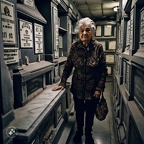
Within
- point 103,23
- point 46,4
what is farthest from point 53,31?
point 103,23

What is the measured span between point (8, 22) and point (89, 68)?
1.11m

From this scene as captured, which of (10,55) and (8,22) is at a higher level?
(8,22)

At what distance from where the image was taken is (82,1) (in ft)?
16.0

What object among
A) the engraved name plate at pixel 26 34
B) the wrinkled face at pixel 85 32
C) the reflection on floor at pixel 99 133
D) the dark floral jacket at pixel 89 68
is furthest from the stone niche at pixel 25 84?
the reflection on floor at pixel 99 133

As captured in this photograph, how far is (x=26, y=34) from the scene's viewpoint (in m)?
2.12

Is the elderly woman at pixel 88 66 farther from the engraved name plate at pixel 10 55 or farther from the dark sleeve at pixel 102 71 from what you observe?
the engraved name plate at pixel 10 55

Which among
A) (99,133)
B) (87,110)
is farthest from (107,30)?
(87,110)

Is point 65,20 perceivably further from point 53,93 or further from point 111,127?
point 111,127

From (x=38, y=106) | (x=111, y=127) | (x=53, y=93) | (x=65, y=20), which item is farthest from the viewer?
(x=65, y=20)

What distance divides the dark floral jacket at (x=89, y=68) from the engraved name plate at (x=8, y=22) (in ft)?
2.95

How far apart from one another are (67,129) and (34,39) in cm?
156

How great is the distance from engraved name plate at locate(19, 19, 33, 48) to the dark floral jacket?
0.61 metres

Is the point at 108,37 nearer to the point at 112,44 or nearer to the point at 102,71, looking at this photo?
the point at 112,44

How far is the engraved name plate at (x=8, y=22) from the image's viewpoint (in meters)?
1.42
